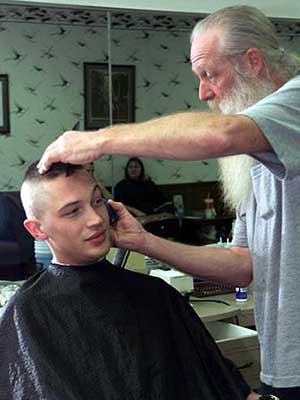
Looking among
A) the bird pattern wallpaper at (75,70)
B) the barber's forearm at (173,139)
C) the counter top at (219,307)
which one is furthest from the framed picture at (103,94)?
the barber's forearm at (173,139)

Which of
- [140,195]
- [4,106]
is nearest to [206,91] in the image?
[140,195]

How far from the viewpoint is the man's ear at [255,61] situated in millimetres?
1645

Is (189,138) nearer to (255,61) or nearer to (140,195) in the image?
(255,61)

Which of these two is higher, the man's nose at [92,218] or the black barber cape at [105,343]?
the man's nose at [92,218]

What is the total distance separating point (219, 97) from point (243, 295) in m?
1.27

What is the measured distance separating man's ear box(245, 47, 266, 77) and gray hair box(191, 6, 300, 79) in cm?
1

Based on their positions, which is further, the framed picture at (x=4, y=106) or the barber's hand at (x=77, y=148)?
the framed picture at (x=4, y=106)

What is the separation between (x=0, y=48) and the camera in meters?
4.38

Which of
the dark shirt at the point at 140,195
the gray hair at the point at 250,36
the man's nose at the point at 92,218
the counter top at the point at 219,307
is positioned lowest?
the counter top at the point at 219,307

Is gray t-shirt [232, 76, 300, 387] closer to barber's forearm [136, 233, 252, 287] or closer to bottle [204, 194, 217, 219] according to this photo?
barber's forearm [136, 233, 252, 287]

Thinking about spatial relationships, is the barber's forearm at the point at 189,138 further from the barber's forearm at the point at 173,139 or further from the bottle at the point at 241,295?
the bottle at the point at 241,295

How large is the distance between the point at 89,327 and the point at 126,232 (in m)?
0.29

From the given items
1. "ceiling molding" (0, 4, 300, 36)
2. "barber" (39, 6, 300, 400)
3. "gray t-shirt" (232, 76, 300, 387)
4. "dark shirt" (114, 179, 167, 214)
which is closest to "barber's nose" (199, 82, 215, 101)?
"barber" (39, 6, 300, 400)

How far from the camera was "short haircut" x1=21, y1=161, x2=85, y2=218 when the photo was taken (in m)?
1.62
